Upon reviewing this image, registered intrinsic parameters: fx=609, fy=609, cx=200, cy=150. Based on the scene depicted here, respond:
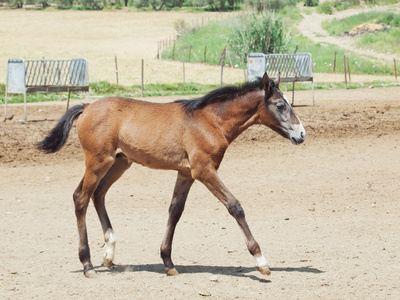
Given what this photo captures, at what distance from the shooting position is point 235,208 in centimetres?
613

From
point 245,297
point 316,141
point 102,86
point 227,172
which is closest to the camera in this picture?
point 245,297

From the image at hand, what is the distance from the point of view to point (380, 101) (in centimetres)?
2150

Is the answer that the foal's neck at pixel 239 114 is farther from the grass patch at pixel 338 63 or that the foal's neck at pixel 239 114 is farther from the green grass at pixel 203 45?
the green grass at pixel 203 45

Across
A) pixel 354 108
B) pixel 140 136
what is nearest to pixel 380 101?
pixel 354 108

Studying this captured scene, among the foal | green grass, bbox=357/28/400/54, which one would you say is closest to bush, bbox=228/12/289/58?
green grass, bbox=357/28/400/54

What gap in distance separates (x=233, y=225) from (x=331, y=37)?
52.5m

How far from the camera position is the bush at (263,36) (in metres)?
37.3

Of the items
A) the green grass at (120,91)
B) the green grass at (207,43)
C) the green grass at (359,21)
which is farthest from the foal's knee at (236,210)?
the green grass at (359,21)

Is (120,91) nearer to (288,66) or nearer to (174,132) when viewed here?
(288,66)

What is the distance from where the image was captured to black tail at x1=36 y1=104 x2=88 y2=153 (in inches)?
270

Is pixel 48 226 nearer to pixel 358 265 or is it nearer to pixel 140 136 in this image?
pixel 140 136

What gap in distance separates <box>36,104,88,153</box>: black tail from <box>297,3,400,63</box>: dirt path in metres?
38.9

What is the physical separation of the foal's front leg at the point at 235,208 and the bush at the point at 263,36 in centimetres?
3128

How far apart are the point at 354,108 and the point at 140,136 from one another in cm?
1409
